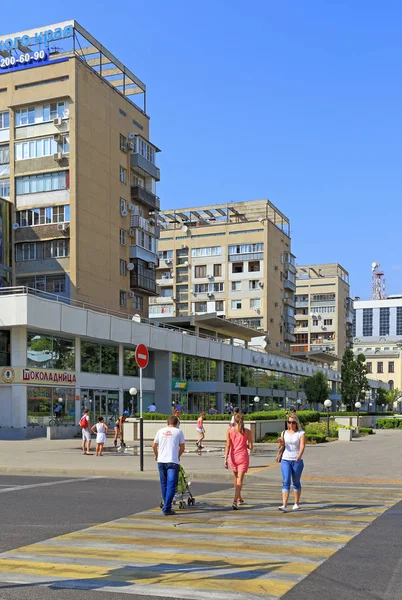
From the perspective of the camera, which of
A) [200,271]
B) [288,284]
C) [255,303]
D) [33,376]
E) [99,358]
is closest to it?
[33,376]

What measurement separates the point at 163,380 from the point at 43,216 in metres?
14.9

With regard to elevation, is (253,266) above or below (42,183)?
below

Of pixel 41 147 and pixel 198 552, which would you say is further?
pixel 41 147

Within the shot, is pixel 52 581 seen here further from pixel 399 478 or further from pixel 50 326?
pixel 50 326

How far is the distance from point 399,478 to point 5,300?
2638 cm

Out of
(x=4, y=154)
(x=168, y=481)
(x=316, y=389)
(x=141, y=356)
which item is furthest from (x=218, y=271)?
(x=168, y=481)

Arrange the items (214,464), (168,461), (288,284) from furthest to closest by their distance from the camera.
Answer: (288,284), (214,464), (168,461)

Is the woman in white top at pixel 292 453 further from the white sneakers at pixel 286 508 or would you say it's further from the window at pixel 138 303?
the window at pixel 138 303

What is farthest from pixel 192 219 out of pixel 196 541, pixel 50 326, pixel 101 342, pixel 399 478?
pixel 196 541

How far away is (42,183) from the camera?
56438mm

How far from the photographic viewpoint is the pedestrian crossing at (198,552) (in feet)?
24.4

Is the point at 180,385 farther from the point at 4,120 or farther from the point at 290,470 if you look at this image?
the point at 290,470

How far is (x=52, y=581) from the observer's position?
7562 millimetres

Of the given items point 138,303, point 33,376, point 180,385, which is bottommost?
point 180,385
